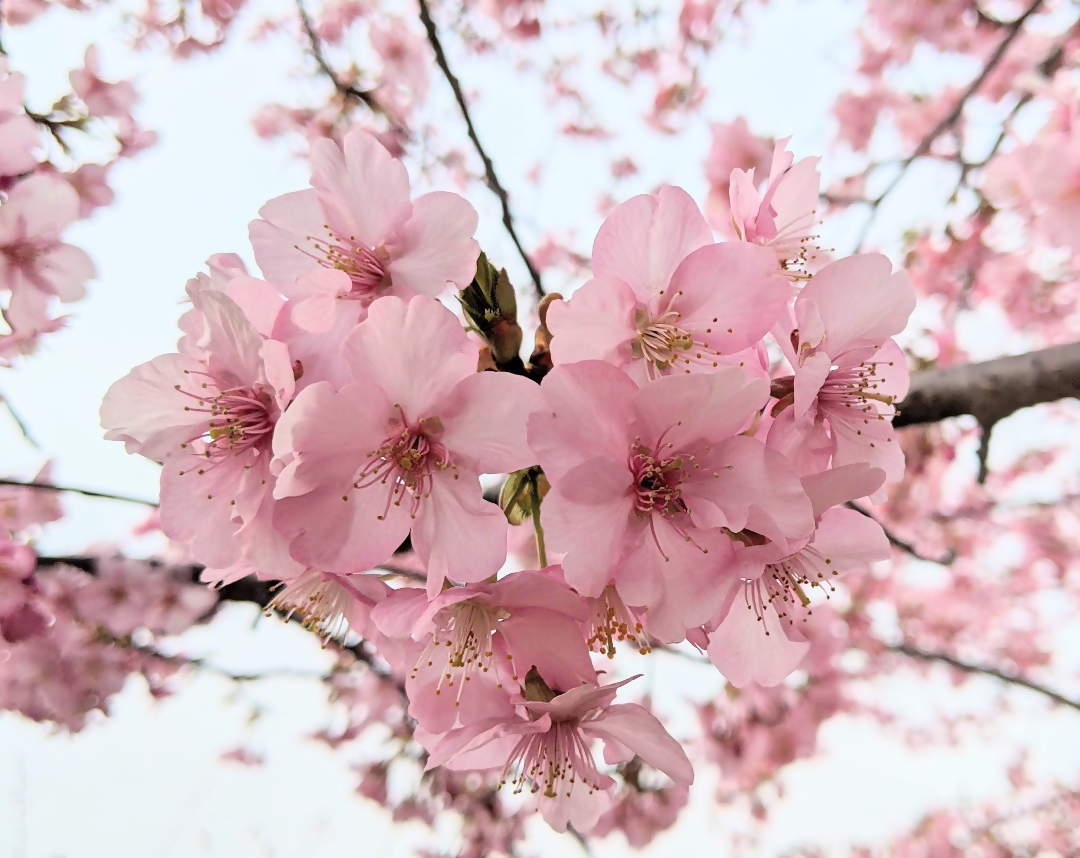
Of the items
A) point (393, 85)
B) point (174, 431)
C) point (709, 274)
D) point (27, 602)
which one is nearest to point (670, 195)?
point (709, 274)

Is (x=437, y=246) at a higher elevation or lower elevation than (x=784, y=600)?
higher

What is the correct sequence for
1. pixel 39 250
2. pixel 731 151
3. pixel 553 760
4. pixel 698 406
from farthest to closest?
pixel 731 151 → pixel 39 250 → pixel 553 760 → pixel 698 406

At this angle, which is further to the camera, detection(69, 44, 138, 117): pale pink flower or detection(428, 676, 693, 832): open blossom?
detection(69, 44, 138, 117): pale pink flower

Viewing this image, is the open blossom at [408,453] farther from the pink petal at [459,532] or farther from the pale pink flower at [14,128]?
the pale pink flower at [14,128]

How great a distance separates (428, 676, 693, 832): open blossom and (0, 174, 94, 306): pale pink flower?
55.0 inches

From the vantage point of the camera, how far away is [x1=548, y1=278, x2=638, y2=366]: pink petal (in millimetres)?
583

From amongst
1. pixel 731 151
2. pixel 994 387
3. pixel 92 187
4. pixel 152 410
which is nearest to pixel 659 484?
pixel 152 410

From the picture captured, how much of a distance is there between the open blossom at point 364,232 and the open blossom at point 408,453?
94 mm

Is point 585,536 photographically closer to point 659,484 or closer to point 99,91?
point 659,484

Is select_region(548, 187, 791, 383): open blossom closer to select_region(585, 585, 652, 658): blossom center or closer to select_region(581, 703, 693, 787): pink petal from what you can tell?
select_region(585, 585, 652, 658): blossom center

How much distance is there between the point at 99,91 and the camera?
7.06 feet

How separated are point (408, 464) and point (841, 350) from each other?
19.0 inches

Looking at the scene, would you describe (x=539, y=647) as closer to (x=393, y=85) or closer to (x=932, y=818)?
(x=393, y=85)

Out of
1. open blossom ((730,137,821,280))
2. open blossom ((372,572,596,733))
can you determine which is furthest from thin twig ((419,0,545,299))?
open blossom ((372,572,596,733))
